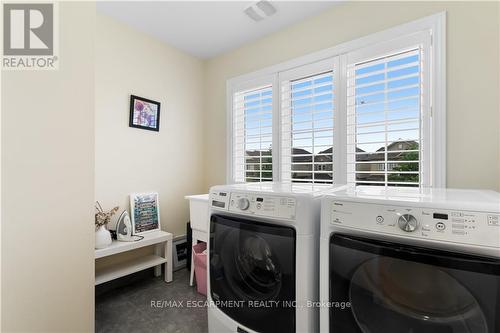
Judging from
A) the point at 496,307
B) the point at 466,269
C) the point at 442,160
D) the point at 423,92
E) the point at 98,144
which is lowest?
the point at 496,307

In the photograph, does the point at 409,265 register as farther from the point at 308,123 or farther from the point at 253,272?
the point at 308,123

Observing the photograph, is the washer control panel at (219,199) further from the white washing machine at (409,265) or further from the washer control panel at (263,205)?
the white washing machine at (409,265)

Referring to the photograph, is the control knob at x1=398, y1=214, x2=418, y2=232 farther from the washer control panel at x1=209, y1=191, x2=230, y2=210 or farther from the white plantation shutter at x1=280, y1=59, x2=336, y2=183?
the white plantation shutter at x1=280, y1=59, x2=336, y2=183

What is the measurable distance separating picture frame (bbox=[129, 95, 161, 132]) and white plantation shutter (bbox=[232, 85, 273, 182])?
850 mm

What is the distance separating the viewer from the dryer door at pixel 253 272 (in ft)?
3.72

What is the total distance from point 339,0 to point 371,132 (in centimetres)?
113

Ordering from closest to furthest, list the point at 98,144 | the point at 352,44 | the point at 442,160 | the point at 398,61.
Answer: the point at 442,160 < the point at 398,61 < the point at 352,44 < the point at 98,144

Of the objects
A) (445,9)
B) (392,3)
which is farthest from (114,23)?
(445,9)

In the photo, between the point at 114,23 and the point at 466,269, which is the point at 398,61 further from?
the point at 114,23

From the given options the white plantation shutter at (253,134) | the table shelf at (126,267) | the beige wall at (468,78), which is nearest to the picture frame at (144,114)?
the white plantation shutter at (253,134)

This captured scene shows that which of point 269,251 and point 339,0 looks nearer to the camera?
point 269,251

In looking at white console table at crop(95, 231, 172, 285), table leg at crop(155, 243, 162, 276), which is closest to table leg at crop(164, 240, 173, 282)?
white console table at crop(95, 231, 172, 285)

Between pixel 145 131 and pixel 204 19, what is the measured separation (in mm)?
1236

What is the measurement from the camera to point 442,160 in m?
1.63
